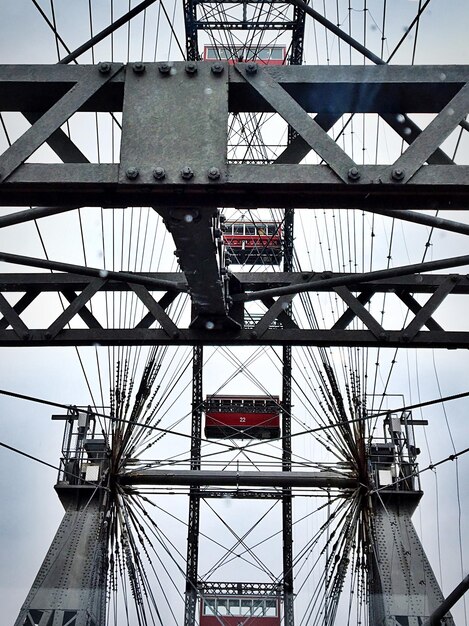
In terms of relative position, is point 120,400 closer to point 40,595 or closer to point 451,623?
point 40,595

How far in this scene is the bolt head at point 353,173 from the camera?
17.3ft

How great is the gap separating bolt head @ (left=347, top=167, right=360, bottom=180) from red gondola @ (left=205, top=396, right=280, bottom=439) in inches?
876

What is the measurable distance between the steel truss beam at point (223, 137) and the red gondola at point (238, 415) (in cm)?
2199

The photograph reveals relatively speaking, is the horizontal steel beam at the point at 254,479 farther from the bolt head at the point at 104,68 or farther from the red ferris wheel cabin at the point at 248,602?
the bolt head at the point at 104,68

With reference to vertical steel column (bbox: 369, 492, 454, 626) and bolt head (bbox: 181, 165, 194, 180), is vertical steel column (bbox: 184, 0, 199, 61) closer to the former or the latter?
vertical steel column (bbox: 369, 492, 454, 626)

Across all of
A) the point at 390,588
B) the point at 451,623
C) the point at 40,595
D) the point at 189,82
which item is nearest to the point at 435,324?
the point at 189,82

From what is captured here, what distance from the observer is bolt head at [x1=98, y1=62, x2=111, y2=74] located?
18.2 ft

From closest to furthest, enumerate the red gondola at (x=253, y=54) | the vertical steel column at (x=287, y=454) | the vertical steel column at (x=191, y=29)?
1. the vertical steel column at (x=191, y=29)
2. the red gondola at (x=253, y=54)
3. the vertical steel column at (x=287, y=454)

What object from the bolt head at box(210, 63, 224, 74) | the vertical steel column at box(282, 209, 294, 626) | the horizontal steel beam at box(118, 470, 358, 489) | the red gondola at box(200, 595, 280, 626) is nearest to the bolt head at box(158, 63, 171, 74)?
the bolt head at box(210, 63, 224, 74)

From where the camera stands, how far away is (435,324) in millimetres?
9984

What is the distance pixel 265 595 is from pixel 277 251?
423 inches

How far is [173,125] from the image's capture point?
5344mm

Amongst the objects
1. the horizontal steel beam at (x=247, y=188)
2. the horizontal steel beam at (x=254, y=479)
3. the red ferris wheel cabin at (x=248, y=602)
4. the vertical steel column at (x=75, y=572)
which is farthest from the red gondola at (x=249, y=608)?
the horizontal steel beam at (x=247, y=188)

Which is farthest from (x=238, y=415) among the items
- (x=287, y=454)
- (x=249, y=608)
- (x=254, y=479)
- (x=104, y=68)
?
(x=104, y=68)
